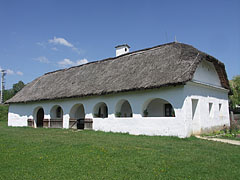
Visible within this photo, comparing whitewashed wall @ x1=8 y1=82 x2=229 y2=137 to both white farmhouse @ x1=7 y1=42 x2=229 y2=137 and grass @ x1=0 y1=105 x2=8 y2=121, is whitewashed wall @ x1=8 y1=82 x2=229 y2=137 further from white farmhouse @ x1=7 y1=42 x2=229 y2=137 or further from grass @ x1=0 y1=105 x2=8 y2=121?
grass @ x1=0 y1=105 x2=8 y2=121

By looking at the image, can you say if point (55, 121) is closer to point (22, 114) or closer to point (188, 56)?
point (22, 114)

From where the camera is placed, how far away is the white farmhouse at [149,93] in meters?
10.9

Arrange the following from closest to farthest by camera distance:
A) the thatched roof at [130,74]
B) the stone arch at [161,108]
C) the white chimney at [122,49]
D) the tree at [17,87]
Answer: the thatched roof at [130,74] < the stone arch at [161,108] < the white chimney at [122,49] < the tree at [17,87]

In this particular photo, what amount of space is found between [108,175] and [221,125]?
452 inches

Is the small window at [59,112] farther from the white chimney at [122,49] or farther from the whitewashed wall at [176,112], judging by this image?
the white chimney at [122,49]

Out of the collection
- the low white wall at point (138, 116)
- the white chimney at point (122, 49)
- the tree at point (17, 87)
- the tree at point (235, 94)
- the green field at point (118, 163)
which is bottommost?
the green field at point (118, 163)

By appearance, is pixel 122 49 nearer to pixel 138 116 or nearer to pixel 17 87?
pixel 138 116

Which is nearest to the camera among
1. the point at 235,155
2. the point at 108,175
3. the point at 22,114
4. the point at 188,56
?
the point at 108,175

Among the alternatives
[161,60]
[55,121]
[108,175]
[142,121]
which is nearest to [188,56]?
[161,60]

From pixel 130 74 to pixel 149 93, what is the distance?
234 cm

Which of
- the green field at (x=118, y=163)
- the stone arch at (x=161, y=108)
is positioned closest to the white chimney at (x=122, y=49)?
the stone arch at (x=161, y=108)

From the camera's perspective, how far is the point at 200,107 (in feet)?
39.4

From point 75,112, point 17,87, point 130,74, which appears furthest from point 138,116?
point 17,87

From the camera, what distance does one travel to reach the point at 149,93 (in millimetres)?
11883
